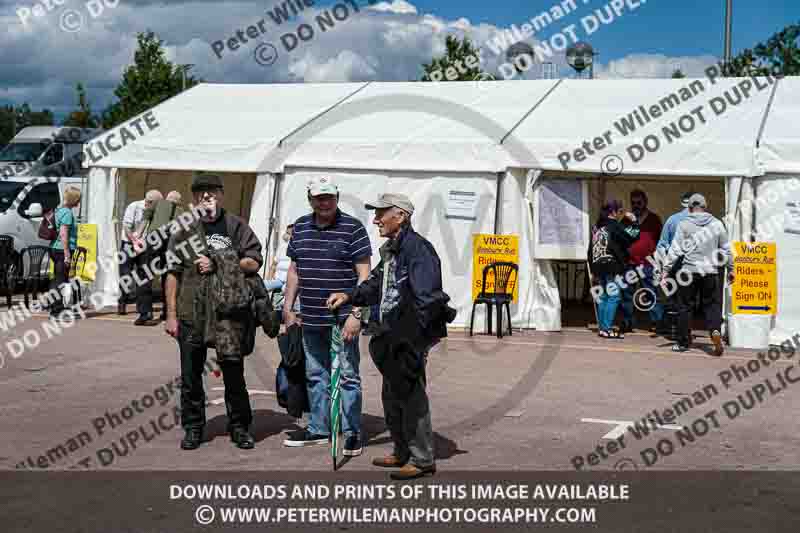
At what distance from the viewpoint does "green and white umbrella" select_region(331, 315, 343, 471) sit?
6.57 m

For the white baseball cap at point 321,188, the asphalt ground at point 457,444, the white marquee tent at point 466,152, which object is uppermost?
the white marquee tent at point 466,152

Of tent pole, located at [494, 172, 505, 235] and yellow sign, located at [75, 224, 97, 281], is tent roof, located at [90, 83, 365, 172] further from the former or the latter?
tent pole, located at [494, 172, 505, 235]

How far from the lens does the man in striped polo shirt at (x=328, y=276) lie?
7.07 m

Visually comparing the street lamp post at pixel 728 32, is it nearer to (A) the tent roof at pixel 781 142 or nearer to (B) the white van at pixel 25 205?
(A) the tent roof at pixel 781 142

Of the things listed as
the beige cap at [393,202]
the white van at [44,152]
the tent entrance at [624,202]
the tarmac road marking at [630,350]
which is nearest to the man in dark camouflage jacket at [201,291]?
the beige cap at [393,202]

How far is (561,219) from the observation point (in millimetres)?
14633

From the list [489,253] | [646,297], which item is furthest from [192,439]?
[646,297]

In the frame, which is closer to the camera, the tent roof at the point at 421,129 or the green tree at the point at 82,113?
the tent roof at the point at 421,129

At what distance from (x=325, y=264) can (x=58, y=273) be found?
9.02 metres

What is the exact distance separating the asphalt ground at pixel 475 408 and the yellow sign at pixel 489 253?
1.04 meters

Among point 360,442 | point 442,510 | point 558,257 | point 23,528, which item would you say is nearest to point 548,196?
point 558,257

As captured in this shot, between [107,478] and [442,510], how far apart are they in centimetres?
220

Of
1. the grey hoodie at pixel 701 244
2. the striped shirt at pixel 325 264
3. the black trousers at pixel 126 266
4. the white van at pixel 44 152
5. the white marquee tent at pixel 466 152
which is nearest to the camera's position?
the striped shirt at pixel 325 264

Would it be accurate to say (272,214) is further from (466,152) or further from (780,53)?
(780,53)
